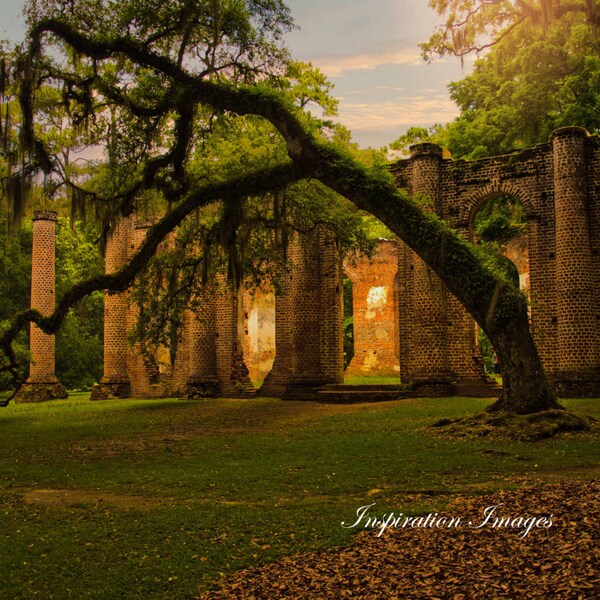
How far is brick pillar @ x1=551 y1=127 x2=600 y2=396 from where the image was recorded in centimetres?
1856

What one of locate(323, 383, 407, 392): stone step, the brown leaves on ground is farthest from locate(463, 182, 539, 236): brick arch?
the brown leaves on ground

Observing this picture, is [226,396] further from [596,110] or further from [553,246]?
[596,110]

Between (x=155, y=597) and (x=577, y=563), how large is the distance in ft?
10.1

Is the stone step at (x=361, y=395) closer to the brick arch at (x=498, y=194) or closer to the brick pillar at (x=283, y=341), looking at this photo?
the brick pillar at (x=283, y=341)

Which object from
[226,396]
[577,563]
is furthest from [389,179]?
[226,396]

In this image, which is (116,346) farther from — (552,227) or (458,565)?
(458,565)

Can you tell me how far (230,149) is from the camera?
71.3 feet

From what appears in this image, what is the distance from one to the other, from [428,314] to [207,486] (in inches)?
492

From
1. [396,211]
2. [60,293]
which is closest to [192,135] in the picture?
[396,211]

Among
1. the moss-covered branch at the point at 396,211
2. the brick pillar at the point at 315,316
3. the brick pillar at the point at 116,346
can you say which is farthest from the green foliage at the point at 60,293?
the moss-covered branch at the point at 396,211

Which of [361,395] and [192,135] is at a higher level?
[192,135]

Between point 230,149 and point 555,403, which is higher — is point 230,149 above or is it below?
above

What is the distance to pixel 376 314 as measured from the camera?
30844 mm

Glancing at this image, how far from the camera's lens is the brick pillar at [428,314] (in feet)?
67.1
